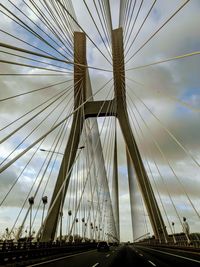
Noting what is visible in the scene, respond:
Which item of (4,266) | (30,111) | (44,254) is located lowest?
(4,266)

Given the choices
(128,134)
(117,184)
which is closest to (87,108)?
(128,134)

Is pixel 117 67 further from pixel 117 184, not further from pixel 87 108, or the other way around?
pixel 117 184

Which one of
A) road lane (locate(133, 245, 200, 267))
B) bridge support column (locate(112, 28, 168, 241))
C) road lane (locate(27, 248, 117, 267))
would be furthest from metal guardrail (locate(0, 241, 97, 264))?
bridge support column (locate(112, 28, 168, 241))

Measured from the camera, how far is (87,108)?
38688 millimetres

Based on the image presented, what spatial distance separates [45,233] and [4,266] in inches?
780

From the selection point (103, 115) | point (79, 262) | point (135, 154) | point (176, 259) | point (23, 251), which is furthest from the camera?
point (103, 115)

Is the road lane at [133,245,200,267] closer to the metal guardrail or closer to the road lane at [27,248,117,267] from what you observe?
the road lane at [27,248,117,267]

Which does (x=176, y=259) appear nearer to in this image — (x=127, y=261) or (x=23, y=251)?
(x=127, y=261)

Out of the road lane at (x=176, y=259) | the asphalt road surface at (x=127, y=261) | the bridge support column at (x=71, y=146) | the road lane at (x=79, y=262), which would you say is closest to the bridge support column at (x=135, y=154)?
the bridge support column at (x=71, y=146)

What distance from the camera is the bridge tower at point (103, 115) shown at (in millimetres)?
32750

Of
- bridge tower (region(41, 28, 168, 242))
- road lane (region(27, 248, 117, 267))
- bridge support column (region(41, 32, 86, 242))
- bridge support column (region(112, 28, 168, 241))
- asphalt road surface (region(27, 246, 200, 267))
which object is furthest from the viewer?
bridge support column (region(112, 28, 168, 241))

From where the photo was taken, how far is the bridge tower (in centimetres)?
3275

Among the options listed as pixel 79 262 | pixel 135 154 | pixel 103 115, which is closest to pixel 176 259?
pixel 79 262

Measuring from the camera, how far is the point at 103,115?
38.8m
